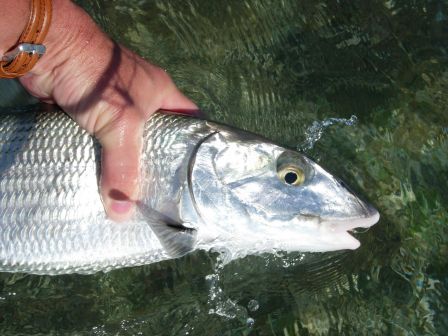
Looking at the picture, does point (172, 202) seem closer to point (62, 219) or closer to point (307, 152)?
point (62, 219)

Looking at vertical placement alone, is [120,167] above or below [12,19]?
below

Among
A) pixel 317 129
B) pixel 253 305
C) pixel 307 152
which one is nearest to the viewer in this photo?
pixel 253 305

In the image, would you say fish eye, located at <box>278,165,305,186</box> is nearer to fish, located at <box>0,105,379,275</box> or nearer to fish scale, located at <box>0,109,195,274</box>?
fish, located at <box>0,105,379,275</box>

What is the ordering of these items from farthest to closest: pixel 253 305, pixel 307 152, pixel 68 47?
pixel 307 152 < pixel 253 305 < pixel 68 47

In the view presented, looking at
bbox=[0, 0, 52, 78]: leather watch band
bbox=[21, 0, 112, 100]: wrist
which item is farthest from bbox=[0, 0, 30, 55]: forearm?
bbox=[21, 0, 112, 100]: wrist

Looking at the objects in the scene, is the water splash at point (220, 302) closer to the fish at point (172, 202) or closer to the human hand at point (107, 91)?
the fish at point (172, 202)

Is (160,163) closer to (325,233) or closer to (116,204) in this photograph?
(116,204)

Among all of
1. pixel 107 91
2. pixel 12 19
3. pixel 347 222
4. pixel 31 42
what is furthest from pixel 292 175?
pixel 12 19
